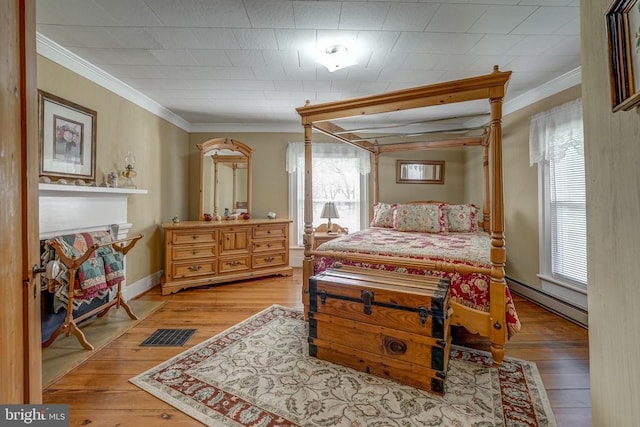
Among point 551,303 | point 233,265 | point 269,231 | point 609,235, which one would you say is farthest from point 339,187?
point 609,235

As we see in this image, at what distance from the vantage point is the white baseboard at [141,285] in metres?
3.25

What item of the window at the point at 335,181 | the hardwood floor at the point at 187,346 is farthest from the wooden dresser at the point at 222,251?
the window at the point at 335,181

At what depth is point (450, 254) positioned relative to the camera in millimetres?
2137

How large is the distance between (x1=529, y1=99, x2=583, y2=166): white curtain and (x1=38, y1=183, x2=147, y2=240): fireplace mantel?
4.48 metres

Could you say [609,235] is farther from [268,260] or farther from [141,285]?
[141,285]

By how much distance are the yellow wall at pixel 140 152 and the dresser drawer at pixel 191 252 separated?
0.42 metres

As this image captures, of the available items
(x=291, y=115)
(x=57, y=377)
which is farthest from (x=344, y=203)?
(x=57, y=377)

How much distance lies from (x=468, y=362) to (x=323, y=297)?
1161 mm

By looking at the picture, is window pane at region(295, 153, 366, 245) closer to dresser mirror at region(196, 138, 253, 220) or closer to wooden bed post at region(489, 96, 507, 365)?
dresser mirror at region(196, 138, 253, 220)

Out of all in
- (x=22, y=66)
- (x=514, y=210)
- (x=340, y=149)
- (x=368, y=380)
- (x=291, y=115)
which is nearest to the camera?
(x=22, y=66)

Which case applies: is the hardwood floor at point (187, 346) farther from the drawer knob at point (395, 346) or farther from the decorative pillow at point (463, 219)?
the decorative pillow at point (463, 219)

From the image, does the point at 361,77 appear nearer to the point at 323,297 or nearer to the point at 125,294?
the point at 323,297

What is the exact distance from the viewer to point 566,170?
2.80m

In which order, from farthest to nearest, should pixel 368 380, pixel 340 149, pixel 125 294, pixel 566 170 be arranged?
1. pixel 340 149
2. pixel 125 294
3. pixel 566 170
4. pixel 368 380
